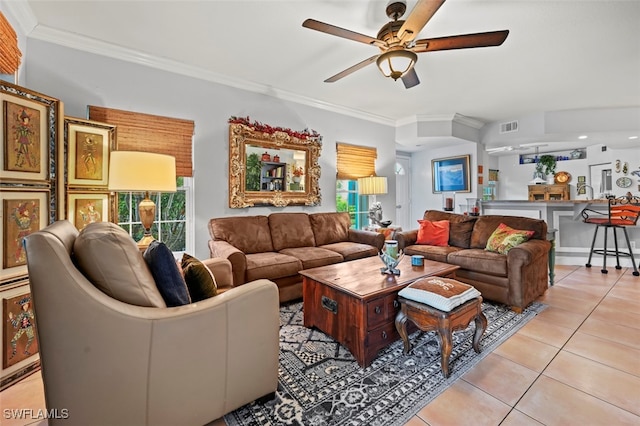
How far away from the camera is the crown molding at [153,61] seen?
249 centimetres

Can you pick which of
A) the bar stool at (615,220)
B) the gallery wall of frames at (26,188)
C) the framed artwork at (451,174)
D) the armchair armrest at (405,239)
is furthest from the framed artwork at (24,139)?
the bar stool at (615,220)

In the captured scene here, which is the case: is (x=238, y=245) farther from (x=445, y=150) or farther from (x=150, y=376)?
(x=445, y=150)

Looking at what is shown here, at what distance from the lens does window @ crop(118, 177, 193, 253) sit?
2.99m

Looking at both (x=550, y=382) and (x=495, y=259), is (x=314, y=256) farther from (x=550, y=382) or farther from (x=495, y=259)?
(x=550, y=382)

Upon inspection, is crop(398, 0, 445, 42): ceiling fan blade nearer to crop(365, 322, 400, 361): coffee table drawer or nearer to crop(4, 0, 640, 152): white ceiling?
crop(4, 0, 640, 152): white ceiling

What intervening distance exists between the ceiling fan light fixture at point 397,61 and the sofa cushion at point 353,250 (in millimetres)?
1999

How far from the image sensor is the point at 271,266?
2.82m

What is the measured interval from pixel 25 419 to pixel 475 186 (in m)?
6.30

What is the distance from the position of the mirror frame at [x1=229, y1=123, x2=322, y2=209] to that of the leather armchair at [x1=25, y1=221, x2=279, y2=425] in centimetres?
220

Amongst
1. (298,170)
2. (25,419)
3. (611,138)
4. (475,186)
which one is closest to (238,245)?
(298,170)

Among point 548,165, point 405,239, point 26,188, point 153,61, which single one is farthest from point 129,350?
point 548,165

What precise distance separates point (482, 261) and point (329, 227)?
6.28 ft

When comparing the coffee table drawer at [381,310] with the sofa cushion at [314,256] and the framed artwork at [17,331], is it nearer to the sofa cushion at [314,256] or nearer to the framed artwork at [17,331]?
the sofa cushion at [314,256]

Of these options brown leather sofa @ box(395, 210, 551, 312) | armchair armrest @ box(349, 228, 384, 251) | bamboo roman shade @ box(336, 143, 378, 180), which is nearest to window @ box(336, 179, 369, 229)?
bamboo roman shade @ box(336, 143, 378, 180)
